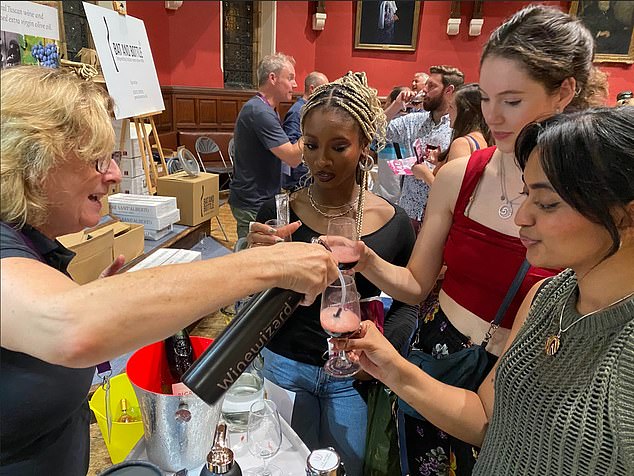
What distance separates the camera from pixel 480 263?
127 cm

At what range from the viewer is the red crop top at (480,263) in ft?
4.04

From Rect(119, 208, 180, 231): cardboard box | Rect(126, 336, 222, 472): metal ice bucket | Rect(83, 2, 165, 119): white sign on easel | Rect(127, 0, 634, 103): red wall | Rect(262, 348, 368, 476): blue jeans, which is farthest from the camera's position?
Rect(127, 0, 634, 103): red wall

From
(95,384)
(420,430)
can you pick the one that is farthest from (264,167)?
(420,430)

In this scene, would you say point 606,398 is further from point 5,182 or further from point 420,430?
point 5,182

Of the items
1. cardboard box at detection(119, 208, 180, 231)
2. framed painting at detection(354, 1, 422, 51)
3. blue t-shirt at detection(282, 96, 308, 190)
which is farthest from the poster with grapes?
framed painting at detection(354, 1, 422, 51)

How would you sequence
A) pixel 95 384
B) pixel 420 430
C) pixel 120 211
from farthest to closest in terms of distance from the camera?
pixel 120 211, pixel 95 384, pixel 420 430

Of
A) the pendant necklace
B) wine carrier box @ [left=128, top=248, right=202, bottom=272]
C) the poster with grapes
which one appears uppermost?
the poster with grapes

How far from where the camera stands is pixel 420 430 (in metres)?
1.34

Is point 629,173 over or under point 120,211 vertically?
over

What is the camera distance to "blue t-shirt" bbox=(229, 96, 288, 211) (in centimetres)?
326

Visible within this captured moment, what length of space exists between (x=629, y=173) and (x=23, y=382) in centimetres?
109

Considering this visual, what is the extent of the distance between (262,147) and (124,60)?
106cm

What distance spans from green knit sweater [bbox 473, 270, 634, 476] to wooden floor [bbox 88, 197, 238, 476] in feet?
4.59

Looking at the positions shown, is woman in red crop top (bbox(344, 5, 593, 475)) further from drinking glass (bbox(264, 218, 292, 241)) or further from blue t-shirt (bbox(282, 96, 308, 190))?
blue t-shirt (bbox(282, 96, 308, 190))
